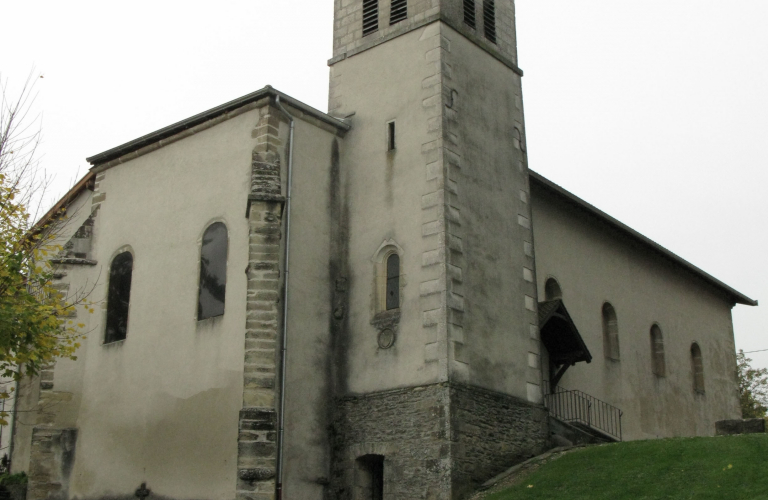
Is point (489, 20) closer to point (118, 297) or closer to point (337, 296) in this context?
point (337, 296)

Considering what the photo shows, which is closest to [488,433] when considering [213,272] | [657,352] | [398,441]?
[398,441]

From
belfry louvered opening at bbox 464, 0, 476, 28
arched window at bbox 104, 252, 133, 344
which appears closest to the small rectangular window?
belfry louvered opening at bbox 464, 0, 476, 28

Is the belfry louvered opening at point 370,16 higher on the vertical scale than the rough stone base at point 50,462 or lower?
higher

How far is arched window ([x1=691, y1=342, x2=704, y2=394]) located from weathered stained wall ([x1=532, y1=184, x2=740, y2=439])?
0.22 m

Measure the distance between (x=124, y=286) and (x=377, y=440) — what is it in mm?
7313

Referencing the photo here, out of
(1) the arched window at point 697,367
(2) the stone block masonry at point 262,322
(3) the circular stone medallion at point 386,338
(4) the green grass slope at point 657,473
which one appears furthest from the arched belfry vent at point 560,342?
(1) the arched window at point 697,367

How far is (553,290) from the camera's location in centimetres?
2500

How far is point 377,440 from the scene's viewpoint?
19688 millimetres

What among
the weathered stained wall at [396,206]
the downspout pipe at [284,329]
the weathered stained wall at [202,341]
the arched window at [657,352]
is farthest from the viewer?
the arched window at [657,352]

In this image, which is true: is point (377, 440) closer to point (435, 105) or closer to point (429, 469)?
point (429, 469)

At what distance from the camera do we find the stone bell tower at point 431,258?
1936 centimetres

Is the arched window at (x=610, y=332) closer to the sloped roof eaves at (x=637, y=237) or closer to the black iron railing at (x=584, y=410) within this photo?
the black iron railing at (x=584, y=410)

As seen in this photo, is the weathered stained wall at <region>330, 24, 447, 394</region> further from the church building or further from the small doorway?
the small doorway

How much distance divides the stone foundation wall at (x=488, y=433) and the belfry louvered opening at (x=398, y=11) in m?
8.99
